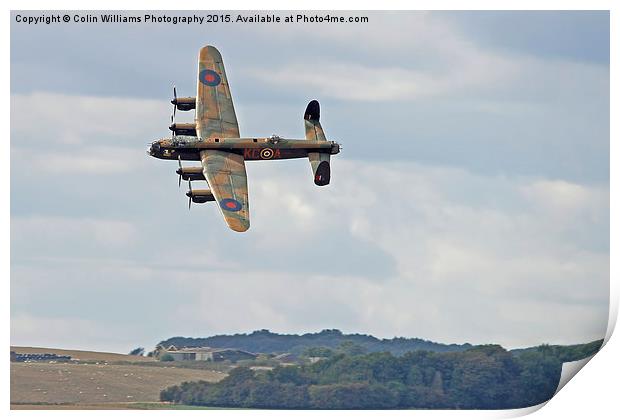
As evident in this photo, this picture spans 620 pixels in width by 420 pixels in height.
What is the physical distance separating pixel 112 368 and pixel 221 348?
5.88 m

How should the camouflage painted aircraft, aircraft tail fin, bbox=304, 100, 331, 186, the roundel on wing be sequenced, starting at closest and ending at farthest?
the camouflage painted aircraft
aircraft tail fin, bbox=304, 100, 331, 186
the roundel on wing

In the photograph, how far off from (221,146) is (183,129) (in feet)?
8.14

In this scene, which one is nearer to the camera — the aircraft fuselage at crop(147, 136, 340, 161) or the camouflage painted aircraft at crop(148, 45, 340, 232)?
the camouflage painted aircraft at crop(148, 45, 340, 232)

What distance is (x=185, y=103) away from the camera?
216 feet

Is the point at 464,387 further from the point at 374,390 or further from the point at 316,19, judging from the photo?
the point at 316,19

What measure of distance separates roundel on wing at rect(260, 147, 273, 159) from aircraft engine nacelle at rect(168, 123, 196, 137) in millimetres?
3337

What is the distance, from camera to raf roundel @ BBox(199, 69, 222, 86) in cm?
6656

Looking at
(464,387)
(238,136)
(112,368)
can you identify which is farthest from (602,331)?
(112,368)

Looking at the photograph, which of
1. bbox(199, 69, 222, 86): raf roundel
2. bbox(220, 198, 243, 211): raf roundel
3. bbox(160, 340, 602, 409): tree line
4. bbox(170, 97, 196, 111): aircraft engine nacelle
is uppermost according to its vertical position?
bbox(199, 69, 222, 86): raf roundel

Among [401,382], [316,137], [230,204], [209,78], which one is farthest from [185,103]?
[401,382]

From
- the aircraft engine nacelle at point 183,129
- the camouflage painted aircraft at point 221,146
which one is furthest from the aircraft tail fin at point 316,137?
the aircraft engine nacelle at point 183,129

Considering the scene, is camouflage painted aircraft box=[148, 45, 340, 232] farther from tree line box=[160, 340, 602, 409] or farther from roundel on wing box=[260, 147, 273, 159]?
tree line box=[160, 340, 602, 409]

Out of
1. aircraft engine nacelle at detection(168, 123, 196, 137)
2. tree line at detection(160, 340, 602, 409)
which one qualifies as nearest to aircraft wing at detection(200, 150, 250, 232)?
aircraft engine nacelle at detection(168, 123, 196, 137)

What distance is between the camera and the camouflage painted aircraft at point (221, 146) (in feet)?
205
